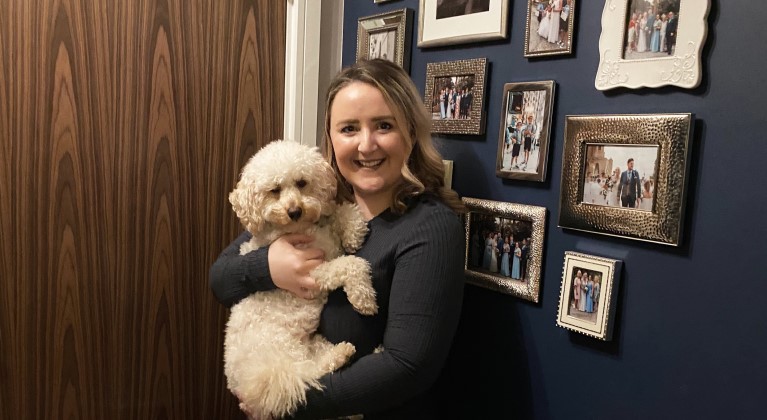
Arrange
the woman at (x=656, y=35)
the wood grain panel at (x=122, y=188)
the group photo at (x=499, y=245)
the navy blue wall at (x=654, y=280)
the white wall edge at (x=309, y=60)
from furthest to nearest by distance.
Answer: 1. the white wall edge at (x=309, y=60)
2. the wood grain panel at (x=122, y=188)
3. the group photo at (x=499, y=245)
4. the woman at (x=656, y=35)
5. the navy blue wall at (x=654, y=280)

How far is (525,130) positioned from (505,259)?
31cm

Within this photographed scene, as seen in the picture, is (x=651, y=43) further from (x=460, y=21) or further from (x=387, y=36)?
(x=387, y=36)

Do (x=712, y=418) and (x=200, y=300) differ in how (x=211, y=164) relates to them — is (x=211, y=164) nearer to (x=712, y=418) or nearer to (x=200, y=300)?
(x=200, y=300)

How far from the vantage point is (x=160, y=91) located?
1725 mm

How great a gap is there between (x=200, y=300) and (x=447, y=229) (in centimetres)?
110

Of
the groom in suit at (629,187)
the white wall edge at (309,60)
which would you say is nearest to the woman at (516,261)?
the groom in suit at (629,187)

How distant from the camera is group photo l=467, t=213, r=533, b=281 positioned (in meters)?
1.27

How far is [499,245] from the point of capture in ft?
4.37

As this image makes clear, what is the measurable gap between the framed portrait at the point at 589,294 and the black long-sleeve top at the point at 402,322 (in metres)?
0.24

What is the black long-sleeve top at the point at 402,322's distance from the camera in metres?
1.06

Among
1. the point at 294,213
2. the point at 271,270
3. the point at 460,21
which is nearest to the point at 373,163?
the point at 294,213

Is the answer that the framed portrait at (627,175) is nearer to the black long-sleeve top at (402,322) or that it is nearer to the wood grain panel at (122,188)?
the black long-sleeve top at (402,322)

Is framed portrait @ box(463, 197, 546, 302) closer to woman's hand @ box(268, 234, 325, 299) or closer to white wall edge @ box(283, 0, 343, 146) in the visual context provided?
woman's hand @ box(268, 234, 325, 299)

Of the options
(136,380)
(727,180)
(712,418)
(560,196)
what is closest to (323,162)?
(560,196)
